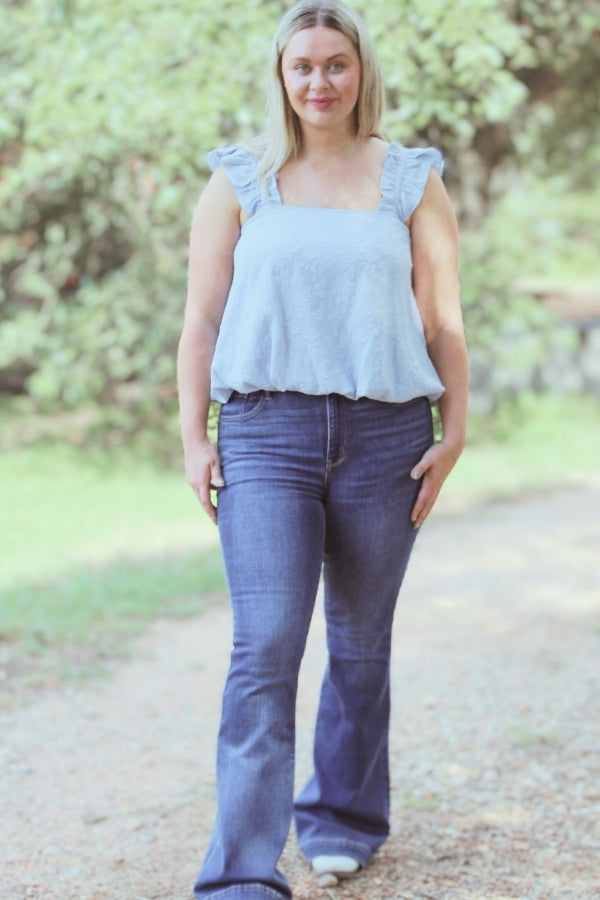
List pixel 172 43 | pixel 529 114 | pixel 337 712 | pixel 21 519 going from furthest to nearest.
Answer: pixel 529 114
pixel 21 519
pixel 172 43
pixel 337 712

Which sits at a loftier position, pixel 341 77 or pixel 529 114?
pixel 529 114

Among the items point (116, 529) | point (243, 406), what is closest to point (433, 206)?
point (243, 406)

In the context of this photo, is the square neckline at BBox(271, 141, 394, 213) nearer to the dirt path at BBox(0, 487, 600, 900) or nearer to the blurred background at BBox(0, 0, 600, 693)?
the dirt path at BBox(0, 487, 600, 900)

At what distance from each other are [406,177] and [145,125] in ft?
16.6

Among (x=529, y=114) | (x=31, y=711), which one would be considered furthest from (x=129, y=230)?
(x=31, y=711)

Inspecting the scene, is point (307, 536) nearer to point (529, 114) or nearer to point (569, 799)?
point (569, 799)

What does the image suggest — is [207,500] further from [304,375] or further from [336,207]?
[336,207]

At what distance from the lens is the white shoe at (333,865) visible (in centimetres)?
288

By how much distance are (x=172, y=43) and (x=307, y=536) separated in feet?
16.3

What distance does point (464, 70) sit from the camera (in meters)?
5.88

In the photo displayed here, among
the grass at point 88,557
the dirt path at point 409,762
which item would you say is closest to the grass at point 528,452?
the grass at point 88,557

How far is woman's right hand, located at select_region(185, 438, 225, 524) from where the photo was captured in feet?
8.27

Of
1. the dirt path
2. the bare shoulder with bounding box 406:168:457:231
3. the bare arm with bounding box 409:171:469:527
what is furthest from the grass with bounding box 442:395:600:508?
the bare shoulder with bounding box 406:168:457:231

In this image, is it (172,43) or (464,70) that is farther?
(172,43)
